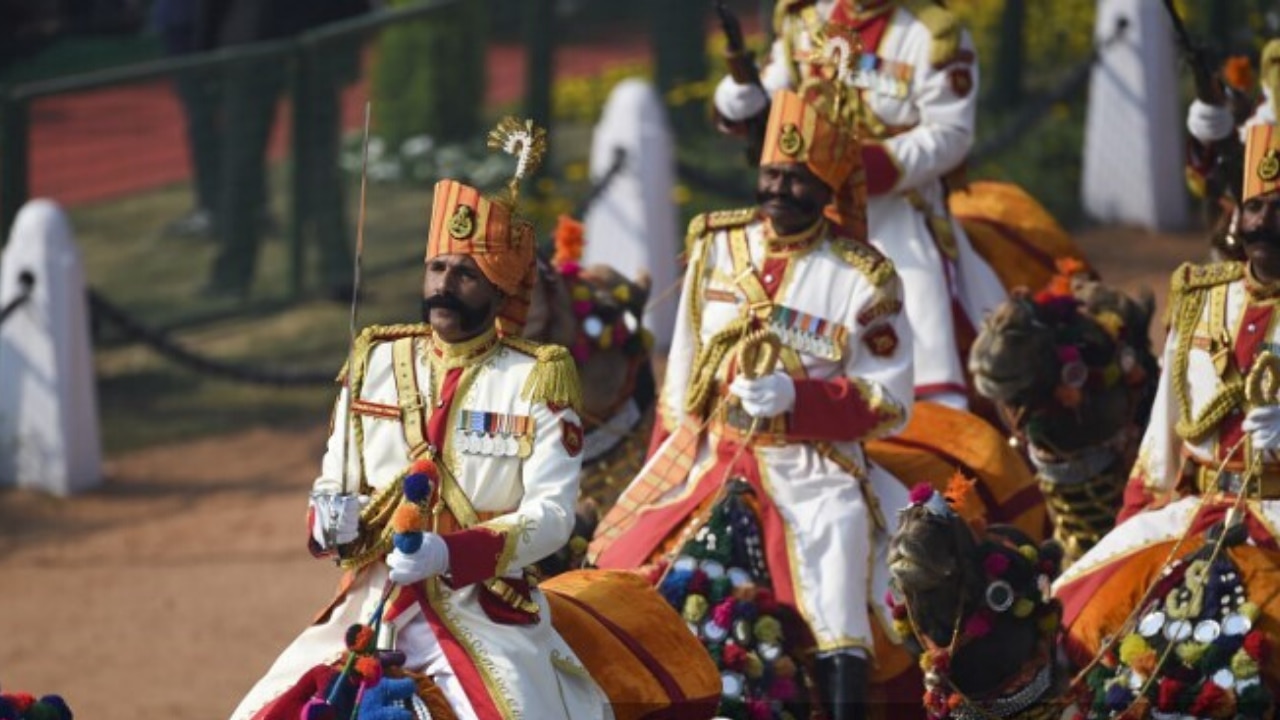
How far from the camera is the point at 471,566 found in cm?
1004

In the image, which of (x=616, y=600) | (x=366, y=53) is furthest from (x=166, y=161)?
(x=616, y=600)

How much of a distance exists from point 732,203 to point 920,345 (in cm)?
776

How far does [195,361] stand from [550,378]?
959cm

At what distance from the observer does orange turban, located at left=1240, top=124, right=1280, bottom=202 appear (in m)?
11.7

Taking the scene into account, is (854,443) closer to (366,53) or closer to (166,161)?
(366,53)

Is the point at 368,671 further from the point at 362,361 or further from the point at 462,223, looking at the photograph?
the point at 462,223

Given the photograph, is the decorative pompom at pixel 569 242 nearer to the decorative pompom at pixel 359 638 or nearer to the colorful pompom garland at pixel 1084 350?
the colorful pompom garland at pixel 1084 350

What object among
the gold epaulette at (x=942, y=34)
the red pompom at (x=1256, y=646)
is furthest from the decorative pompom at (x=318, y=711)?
the gold epaulette at (x=942, y=34)

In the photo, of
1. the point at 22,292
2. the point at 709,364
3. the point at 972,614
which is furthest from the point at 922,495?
the point at 22,292

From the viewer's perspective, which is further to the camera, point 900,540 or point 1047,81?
point 1047,81

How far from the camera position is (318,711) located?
984 centimetres

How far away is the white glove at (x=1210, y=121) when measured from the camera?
1413 centimetres

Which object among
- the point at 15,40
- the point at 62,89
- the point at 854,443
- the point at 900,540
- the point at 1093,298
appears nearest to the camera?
the point at 900,540

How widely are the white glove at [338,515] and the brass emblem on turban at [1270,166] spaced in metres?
3.25
